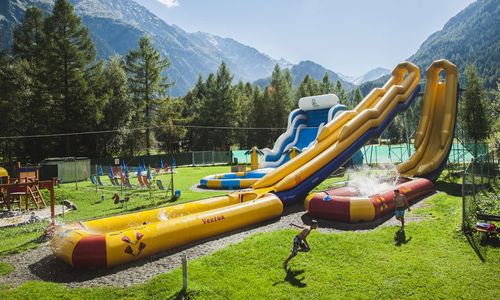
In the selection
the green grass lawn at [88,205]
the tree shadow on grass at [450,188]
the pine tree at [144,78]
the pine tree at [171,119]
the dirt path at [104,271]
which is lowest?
the dirt path at [104,271]

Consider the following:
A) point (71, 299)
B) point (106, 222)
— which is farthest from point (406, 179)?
point (71, 299)

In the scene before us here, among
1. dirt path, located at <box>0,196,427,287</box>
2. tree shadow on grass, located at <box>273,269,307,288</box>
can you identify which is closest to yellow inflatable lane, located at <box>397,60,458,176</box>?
dirt path, located at <box>0,196,427,287</box>

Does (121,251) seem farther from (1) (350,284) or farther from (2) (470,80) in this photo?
(2) (470,80)

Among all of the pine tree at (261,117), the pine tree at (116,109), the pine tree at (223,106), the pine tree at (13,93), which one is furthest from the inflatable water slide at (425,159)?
the pine tree at (261,117)

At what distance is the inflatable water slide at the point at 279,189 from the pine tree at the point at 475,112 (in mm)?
18747

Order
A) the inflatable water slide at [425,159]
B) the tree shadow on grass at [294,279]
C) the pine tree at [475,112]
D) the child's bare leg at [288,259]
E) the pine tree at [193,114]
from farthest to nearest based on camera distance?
the pine tree at [193,114] < the pine tree at [475,112] < the inflatable water slide at [425,159] < the child's bare leg at [288,259] < the tree shadow on grass at [294,279]

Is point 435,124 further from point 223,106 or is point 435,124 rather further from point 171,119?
point 171,119

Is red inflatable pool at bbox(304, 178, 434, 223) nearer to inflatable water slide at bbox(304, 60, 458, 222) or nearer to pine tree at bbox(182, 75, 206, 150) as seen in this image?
inflatable water slide at bbox(304, 60, 458, 222)

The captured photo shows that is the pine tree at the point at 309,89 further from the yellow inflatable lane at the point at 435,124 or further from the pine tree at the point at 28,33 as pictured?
the pine tree at the point at 28,33

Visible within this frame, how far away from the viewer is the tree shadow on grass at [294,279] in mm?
7404

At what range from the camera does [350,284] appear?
290 inches

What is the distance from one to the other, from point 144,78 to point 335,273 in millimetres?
42738

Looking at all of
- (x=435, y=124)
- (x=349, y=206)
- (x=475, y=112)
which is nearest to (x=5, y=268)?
(x=349, y=206)

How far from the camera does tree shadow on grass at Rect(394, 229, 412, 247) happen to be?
382 inches
